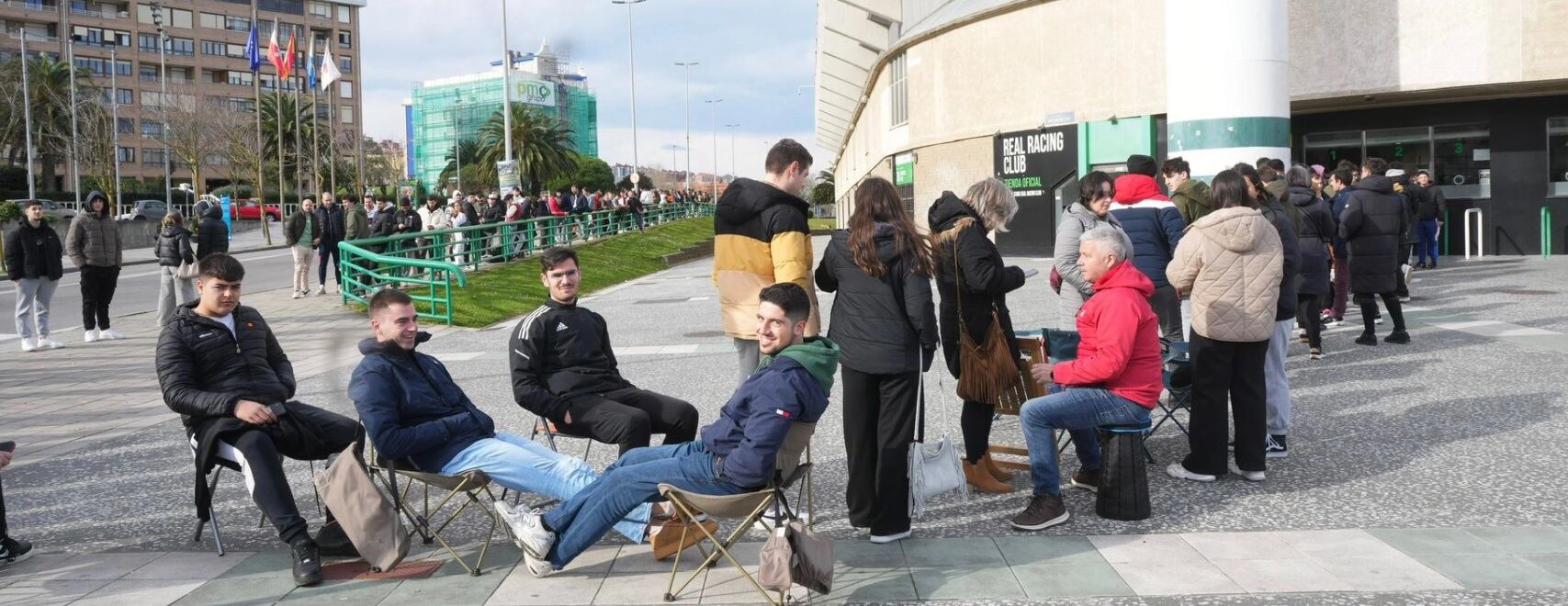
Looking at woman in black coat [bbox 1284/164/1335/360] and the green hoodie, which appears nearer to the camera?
the green hoodie

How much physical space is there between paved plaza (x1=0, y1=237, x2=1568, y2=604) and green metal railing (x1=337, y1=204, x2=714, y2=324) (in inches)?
263

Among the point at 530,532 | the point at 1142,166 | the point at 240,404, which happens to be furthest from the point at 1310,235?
the point at 240,404

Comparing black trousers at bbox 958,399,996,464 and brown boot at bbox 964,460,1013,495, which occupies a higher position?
black trousers at bbox 958,399,996,464

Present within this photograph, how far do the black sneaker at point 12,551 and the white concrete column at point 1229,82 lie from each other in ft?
45.9

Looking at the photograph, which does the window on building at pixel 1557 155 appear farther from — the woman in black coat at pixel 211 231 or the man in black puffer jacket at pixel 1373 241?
the woman in black coat at pixel 211 231

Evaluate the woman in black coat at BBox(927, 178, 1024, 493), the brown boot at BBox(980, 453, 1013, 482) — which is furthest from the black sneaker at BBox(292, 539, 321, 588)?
the brown boot at BBox(980, 453, 1013, 482)

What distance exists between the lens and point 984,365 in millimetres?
5910

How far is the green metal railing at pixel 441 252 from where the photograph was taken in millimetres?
17047

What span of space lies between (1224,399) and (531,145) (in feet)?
188

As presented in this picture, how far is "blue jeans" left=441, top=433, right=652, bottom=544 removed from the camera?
5066mm

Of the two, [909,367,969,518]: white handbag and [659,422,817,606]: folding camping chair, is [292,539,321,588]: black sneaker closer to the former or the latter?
[659,422,817,606]: folding camping chair

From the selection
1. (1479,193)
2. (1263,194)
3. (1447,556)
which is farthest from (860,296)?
(1479,193)

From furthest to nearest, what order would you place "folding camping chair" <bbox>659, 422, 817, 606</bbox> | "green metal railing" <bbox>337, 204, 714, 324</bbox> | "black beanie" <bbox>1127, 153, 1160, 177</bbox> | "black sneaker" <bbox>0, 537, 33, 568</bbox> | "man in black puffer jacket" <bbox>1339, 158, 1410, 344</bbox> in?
1. "green metal railing" <bbox>337, 204, 714, 324</bbox>
2. "man in black puffer jacket" <bbox>1339, 158, 1410, 344</bbox>
3. "black beanie" <bbox>1127, 153, 1160, 177</bbox>
4. "black sneaker" <bbox>0, 537, 33, 568</bbox>
5. "folding camping chair" <bbox>659, 422, 817, 606</bbox>

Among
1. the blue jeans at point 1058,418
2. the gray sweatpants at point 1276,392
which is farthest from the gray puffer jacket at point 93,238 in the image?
the gray sweatpants at point 1276,392
